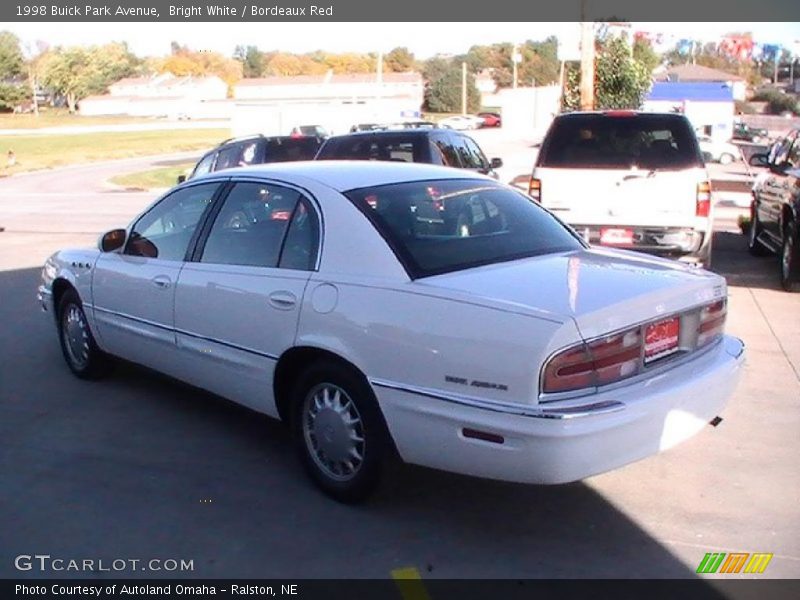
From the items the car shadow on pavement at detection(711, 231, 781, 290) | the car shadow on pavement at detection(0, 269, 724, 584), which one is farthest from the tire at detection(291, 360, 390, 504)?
the car shadow on pavement at detection(711, 231, 781, 290)

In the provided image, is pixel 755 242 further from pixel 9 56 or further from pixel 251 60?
pixel 251 60

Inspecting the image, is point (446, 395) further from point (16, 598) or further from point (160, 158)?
point (160, 158)

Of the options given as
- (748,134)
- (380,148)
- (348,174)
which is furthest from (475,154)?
(748,134)

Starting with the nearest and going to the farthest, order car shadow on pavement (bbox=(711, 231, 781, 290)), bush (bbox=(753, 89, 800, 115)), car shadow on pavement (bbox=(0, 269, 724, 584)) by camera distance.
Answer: car shadow on pavement (bbox=(0, 269, 724, 584)) → car shadow on pavement (bbox=(711, 231, 781, 290)) → bush (bbox=(753, 89, 800, 115))

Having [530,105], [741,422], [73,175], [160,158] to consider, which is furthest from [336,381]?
[530,105]

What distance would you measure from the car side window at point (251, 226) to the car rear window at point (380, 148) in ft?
22.1

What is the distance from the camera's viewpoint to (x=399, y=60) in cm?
11606

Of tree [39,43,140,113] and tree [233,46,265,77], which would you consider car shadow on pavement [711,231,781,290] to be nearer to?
tree [233,46,265,77]

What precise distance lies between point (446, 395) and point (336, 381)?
72 centimetres

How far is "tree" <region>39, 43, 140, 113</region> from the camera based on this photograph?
11544cm

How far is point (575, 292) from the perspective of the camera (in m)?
4.11

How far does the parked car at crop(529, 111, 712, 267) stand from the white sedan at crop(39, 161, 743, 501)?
410 centimetres

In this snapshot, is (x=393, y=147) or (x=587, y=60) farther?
(x=587, y=60)

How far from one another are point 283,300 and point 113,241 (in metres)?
2.10
